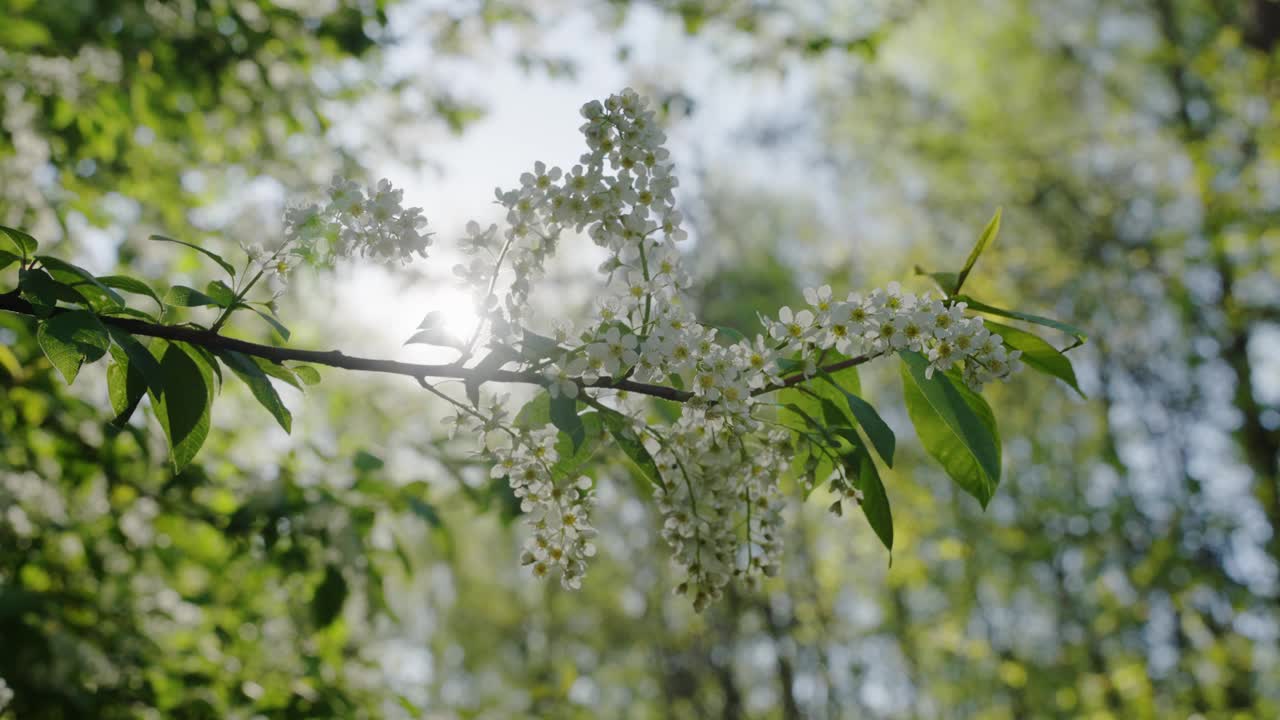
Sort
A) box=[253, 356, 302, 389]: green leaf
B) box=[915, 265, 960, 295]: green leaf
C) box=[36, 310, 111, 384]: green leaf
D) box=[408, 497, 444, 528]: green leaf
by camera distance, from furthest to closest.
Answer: box=[408, 497, 444, 528]: green leaf → box=[915, 265, 960, 295]: green leaf → box=[253, 356, 302, 389]: green leaf → box=[36, 310, 111, 384]: green leaf

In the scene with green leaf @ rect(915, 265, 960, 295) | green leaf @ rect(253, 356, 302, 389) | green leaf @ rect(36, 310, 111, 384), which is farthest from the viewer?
green leaf @ rect(915, 265, 960, 295)

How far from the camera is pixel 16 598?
7.00 feet

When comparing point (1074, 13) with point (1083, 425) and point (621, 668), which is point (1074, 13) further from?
point (621, 668)

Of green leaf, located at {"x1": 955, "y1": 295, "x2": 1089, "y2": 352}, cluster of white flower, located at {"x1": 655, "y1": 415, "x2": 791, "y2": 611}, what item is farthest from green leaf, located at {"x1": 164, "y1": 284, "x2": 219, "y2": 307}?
green leaf, located at {"x1": 955, "y1": 295, "x2": 1089, "y2": 352}

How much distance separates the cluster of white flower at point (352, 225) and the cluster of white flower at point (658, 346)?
0.10m

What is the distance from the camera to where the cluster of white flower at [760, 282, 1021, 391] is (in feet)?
4.04

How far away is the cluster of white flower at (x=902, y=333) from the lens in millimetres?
1231

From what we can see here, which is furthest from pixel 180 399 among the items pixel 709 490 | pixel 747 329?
pixel 747 329

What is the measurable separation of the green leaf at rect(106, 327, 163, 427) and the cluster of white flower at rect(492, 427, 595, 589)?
1.48ft

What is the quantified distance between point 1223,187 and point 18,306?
31.1 feet

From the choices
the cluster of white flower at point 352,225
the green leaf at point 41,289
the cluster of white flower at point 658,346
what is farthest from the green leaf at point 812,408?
the green leaf at point 41,289

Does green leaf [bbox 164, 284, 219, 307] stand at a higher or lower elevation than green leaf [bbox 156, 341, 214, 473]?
higher

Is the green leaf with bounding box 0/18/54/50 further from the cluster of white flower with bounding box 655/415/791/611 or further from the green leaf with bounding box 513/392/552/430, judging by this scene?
the cluster of white flower with bounding box 655/415/791/611

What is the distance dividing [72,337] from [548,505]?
2.14 ft
